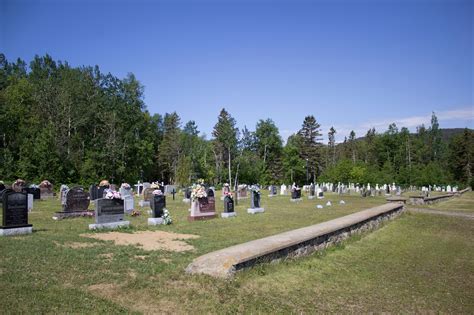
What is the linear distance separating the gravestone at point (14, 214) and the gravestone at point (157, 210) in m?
4.30

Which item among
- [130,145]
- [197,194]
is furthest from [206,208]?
[130,145]

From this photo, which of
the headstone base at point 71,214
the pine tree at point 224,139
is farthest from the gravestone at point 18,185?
the pine tree at point 224,139

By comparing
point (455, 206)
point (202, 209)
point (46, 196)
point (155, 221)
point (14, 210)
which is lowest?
point (455, 206)

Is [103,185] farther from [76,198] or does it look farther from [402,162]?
[402,162]

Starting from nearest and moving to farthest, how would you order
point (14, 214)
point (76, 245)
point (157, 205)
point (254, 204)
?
point (76, 245)
point (14, 214)
point (157, 205)
point (254, 204)

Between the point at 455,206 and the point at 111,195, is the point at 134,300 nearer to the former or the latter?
the point at 111,195

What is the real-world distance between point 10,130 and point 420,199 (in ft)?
140

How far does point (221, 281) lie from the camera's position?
6621mm

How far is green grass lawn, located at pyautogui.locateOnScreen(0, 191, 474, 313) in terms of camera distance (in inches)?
224

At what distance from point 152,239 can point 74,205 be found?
23.5ft

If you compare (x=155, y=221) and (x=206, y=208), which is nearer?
(x=155, y=221)

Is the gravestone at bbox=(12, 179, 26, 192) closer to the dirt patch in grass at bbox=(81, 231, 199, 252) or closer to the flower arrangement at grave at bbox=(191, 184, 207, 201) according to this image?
the flower arrangement at grave at bbox=(191, 184, 207, 201)

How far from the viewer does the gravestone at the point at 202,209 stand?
53.3ft

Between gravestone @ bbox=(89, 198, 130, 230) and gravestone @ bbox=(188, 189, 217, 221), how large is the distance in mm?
3438
